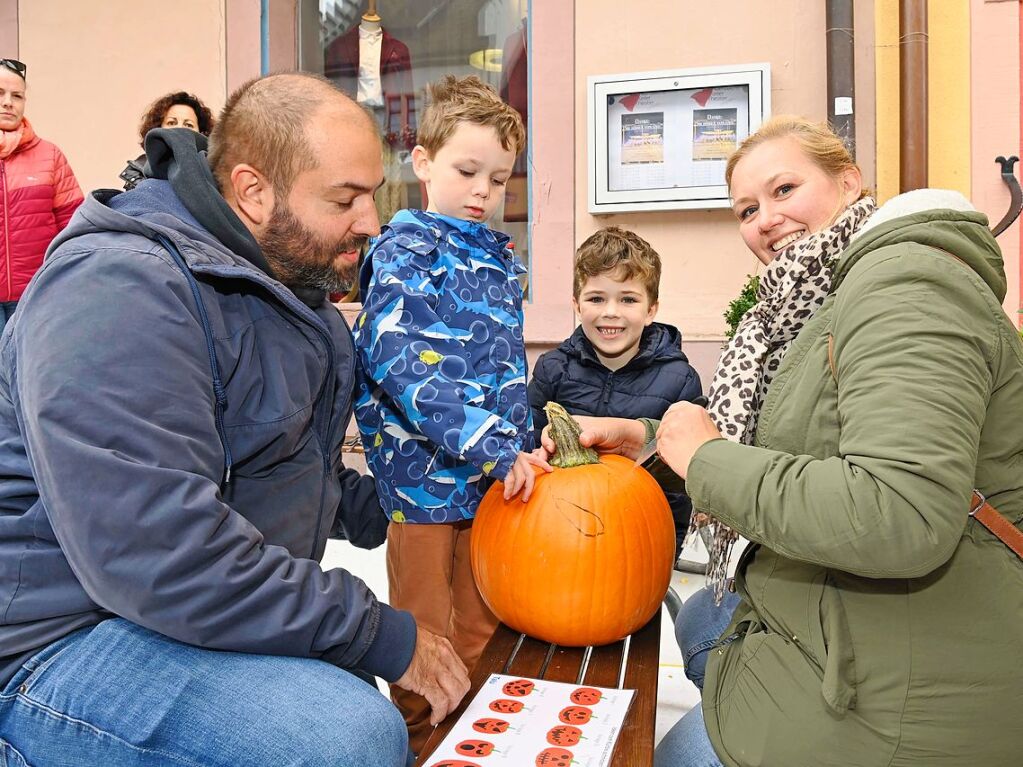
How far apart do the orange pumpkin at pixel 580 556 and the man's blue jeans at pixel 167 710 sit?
1.36 feet

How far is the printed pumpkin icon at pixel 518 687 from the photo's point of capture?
135 centimetres

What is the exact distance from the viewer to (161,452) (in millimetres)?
1154

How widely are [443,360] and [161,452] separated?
89 centimetres

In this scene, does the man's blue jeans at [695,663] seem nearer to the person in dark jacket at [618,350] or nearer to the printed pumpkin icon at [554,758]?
the printed pumpkin icon at [554,758]

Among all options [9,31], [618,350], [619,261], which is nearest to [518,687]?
[618,350]

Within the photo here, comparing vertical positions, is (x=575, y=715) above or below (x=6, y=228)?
below

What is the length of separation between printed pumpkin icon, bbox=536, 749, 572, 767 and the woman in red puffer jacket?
398cm

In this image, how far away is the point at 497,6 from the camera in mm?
5031

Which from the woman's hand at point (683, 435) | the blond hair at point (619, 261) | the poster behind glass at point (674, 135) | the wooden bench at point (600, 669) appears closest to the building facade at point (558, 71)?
the poster behind glass at point (674, 135)

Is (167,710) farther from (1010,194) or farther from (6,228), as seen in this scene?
(1010,194)

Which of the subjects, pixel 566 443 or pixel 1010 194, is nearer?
pixel 566 443

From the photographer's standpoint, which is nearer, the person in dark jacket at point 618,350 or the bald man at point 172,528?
the bald man at point 172,528

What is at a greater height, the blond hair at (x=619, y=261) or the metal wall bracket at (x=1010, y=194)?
the metal wall bracket at (x=1010, y=194)

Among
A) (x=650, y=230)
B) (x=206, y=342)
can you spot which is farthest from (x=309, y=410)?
(x=650, y=230)
